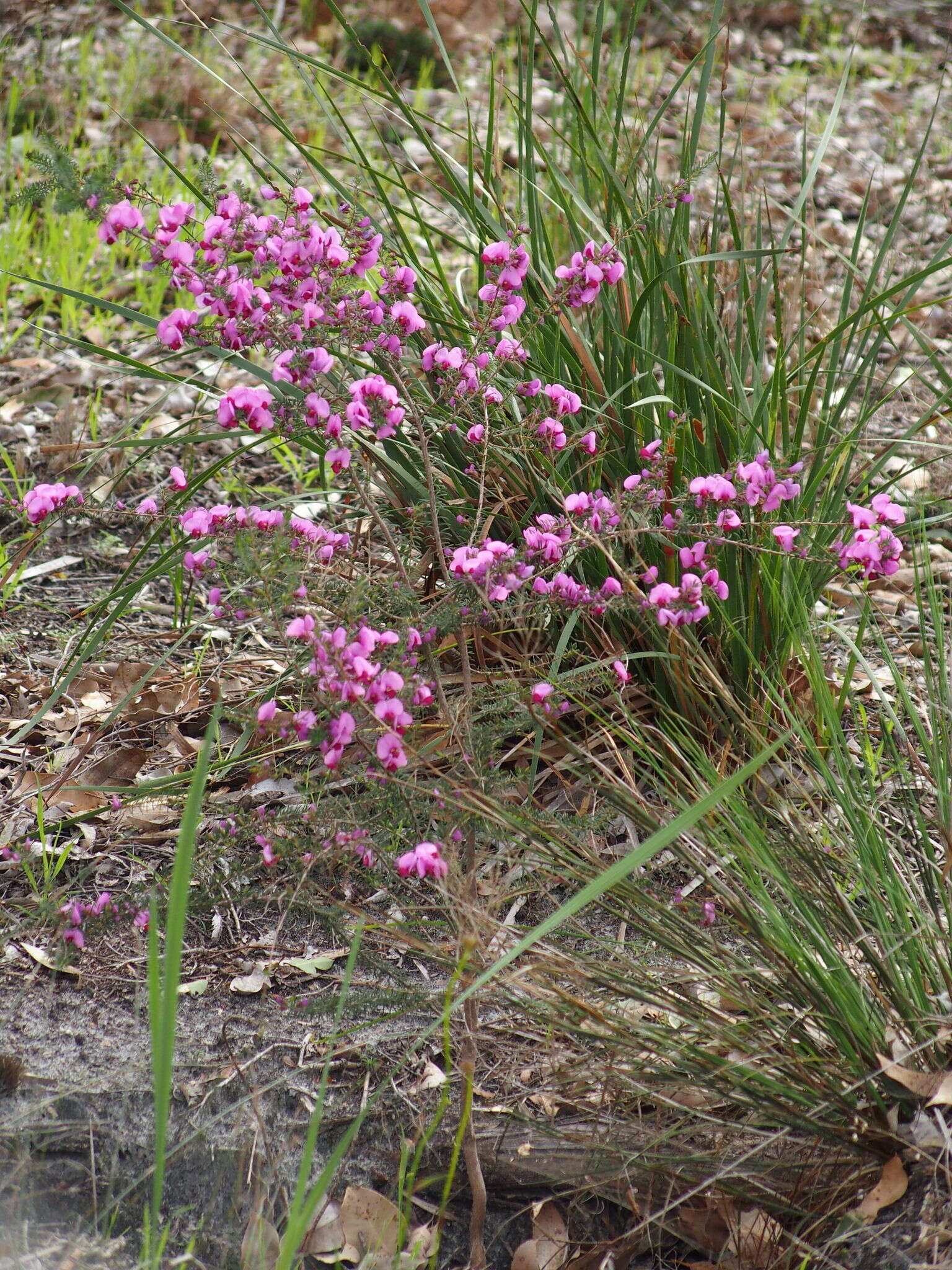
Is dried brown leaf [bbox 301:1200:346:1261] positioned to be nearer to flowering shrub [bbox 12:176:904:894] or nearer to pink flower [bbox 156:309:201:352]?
flowering shrub [bbox 12:176:904:894]

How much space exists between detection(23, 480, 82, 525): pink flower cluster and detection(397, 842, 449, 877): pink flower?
719 mm

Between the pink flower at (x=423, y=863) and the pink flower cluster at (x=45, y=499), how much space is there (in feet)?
2.36

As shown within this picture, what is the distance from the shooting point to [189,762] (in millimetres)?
2084

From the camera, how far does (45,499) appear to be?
1.51 m

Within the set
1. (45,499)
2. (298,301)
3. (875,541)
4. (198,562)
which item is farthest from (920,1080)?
(45,499)

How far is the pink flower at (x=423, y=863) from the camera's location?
4.05 ft

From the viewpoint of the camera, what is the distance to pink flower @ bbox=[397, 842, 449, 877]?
1.23 meters

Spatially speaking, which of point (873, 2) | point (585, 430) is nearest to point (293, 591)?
point (585, 430)

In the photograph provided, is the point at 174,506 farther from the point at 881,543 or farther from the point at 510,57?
the point at 510,57

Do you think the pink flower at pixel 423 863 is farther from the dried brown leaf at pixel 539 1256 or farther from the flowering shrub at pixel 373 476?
the dried brown leaf at pixel 539 1256

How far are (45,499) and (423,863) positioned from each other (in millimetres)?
749

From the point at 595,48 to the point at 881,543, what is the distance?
110cm

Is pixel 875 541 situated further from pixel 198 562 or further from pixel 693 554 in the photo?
pixel 198 562

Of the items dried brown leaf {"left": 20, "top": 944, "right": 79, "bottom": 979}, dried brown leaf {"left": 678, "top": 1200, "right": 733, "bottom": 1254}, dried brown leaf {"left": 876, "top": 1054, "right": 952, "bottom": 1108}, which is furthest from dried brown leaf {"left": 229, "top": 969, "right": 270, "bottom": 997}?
dried brown leaf {"left": 876, "top": 1054, "right": 952, "bottom": 1108}
